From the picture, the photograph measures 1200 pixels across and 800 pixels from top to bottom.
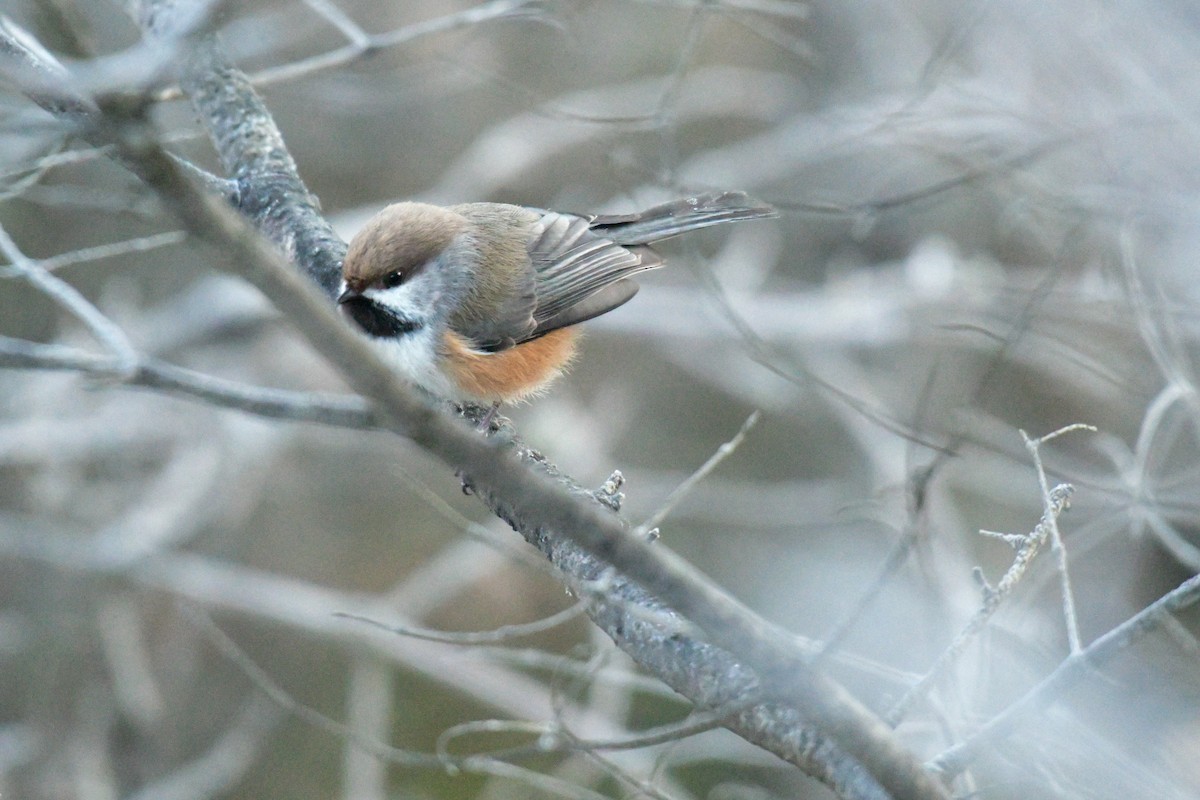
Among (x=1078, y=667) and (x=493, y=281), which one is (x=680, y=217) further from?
(x=1078, y=667)

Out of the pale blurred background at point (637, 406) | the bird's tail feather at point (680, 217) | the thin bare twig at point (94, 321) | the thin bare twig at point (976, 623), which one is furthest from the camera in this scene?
the pale blurred background at point (637, 406)

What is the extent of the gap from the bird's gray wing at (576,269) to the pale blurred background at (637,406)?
341 mm

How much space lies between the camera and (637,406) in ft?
25.8

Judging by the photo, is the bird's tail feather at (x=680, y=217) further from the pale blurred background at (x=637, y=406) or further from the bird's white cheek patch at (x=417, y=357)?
the bird's white cheek patch at (x=417, y=357)

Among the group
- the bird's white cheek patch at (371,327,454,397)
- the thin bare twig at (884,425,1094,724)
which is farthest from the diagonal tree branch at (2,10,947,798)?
the bird's white cheek patch at (371,327,454,397)

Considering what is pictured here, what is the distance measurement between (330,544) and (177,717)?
1.35 meters

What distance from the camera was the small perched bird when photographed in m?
3.58

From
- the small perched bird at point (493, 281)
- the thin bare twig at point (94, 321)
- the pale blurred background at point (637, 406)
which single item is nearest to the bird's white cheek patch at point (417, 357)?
the small perched bird at point (493, 281)

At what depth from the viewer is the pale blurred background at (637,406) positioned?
5012 millimetres

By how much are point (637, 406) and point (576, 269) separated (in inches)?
147

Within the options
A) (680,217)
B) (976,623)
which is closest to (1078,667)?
(976,623)

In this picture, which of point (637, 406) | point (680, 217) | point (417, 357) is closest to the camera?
point (417, 357)

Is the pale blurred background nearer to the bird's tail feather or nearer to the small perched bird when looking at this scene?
the bird's tail feather

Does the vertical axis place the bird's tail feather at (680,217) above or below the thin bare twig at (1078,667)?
above
